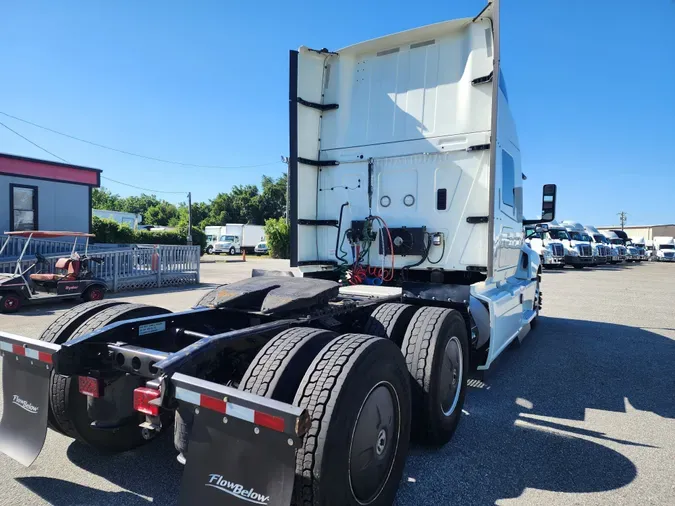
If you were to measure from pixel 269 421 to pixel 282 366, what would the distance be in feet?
1.54

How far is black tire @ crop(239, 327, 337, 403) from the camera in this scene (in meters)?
2.17

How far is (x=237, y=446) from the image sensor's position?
1.89 m

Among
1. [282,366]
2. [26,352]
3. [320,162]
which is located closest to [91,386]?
[26,352]

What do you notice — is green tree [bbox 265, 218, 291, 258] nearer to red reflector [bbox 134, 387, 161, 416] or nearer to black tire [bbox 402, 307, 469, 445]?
black tire [bbox 402, 307, 469, 445]

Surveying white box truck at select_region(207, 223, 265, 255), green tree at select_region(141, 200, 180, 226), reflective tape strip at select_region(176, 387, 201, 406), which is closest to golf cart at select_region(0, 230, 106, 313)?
reflective tape strip at select_region(176, 387, 201, 406)

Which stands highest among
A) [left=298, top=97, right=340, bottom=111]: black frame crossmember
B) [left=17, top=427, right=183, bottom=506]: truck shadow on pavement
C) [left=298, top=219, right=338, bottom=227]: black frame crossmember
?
[left=298, top=97, right=340, bottom=111]: black frame crossmember

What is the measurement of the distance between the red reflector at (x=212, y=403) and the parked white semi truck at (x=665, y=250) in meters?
51.7

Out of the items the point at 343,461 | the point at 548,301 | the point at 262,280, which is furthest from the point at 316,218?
the point at 548,301

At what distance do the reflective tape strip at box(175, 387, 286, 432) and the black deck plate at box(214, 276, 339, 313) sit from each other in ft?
3.98

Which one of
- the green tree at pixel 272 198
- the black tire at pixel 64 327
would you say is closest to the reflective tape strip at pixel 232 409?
the black tire at pixel 64 327

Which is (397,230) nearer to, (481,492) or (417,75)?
(417,75)

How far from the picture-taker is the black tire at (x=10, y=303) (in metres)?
8.87

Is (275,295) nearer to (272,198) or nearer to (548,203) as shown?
(548,203)

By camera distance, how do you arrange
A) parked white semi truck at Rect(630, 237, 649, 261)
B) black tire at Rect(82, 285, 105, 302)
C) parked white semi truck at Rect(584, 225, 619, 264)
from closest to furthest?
black tire at Rect(82, 285, 105, 302), parked white semi truck at Rect(584, 225, 619, 264), parked white semi truck at Rect(630, 237, 649, 261)
